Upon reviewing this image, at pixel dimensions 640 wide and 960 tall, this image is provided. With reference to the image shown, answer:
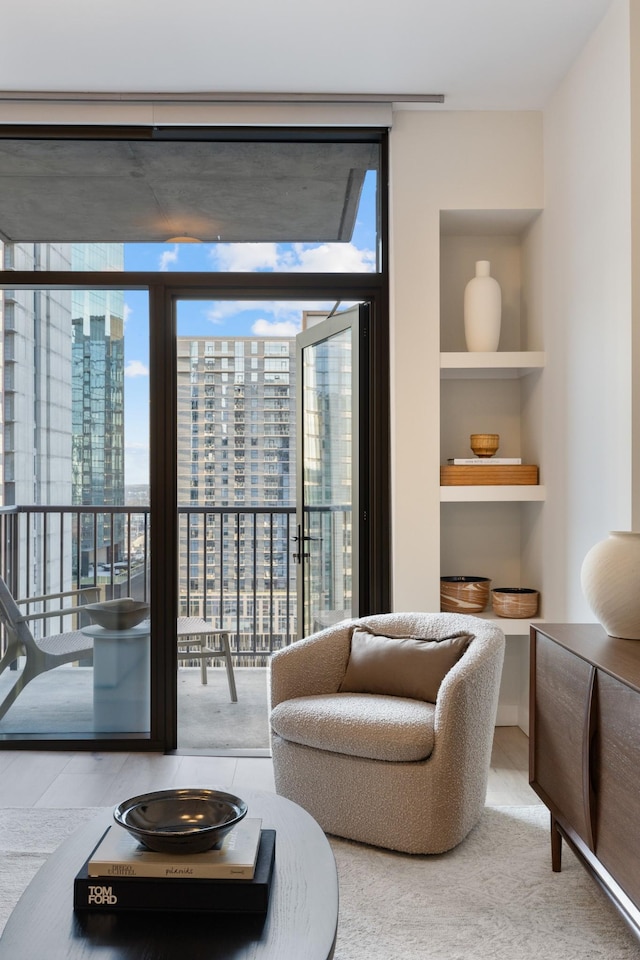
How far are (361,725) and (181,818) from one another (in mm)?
965

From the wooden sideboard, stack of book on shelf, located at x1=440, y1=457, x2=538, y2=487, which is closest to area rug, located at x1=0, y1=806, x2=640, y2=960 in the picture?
the wooden sideboard

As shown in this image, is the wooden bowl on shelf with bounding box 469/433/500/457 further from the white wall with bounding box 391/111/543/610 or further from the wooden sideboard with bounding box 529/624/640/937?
the wooden sideboard with bounding box 529/624/640/937

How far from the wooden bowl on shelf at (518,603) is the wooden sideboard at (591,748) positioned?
1026mm

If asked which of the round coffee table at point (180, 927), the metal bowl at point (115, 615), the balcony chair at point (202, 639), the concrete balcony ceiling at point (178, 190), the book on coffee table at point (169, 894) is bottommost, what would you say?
the balcony chair at point (202, 639)

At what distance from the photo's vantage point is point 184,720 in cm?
417

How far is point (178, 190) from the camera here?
3.63 metres

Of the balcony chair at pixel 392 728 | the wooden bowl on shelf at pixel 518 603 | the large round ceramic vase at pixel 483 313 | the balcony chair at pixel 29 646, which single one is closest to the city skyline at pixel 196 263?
the large round ceramic vase at pixel 483 313

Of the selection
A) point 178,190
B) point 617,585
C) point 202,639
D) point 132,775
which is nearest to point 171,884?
point 617,585

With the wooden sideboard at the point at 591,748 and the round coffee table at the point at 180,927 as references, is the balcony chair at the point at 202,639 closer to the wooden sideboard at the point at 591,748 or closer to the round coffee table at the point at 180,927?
the wooden sideboard at the point at 591,748

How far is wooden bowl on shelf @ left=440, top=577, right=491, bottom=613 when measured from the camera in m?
3.56

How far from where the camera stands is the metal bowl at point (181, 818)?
4.88 feet

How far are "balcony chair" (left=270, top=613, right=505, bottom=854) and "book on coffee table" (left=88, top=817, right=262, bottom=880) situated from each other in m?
0.99

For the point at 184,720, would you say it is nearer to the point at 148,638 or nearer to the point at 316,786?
the point at 148,638

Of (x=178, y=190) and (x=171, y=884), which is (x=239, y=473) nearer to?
(x=178, y=190)
